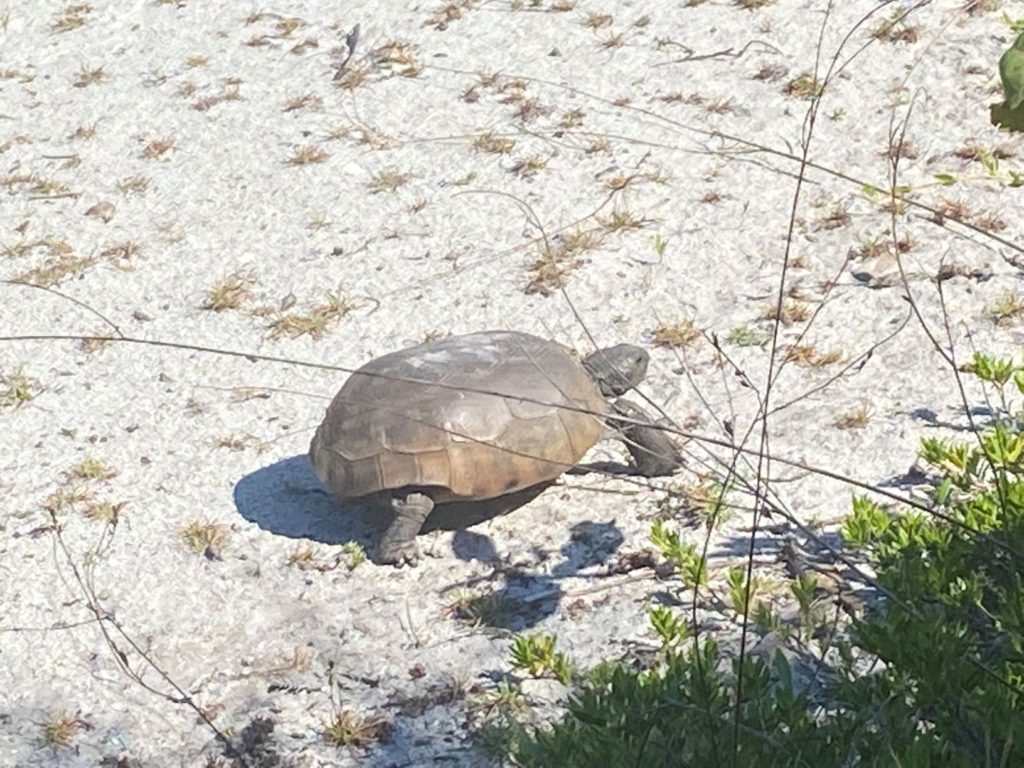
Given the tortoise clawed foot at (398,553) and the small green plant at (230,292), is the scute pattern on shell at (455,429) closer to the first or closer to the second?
the tortoise clawed foot at (398,553)

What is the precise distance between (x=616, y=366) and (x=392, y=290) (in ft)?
4.90

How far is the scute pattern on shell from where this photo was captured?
4273 millimetres

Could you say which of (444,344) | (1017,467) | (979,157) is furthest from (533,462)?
(979,157)

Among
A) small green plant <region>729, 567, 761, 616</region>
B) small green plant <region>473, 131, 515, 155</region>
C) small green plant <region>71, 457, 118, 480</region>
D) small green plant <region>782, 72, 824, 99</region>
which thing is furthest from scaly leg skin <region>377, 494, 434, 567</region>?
small green plant <region>782, 72, 824, 99</region>

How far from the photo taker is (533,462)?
14.2 feet

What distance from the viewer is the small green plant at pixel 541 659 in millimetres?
3588

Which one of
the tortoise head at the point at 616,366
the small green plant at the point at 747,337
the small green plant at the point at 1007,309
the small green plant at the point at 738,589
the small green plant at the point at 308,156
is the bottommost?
the small green plant at the point at 308,156

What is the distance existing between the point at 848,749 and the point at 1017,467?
141cm

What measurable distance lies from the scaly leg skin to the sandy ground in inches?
2.5

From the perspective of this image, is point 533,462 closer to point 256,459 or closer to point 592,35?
point 256,459

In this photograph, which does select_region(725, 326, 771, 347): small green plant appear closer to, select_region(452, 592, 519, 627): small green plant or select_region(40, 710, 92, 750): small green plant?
select_region(452, 592, 519, 627): small green plant

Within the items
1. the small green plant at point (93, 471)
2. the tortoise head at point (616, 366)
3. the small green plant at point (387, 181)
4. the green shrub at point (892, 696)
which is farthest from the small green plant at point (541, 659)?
the small green plant at point (387, 181)

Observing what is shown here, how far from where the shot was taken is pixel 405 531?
4273 millimetres

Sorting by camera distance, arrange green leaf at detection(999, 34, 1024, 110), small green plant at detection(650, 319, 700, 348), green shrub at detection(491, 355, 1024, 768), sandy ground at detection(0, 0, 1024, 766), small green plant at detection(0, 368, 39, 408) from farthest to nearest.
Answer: small green plant at detection(0, 368, 39, 408), small green plant at detection(650, 319, 700, 348), sandy ground at detection(0, 0, 1024, 766), green shrub at detection(491, 355, 1024, 768), green leaf at detection(999, 34, 1024, 110)
